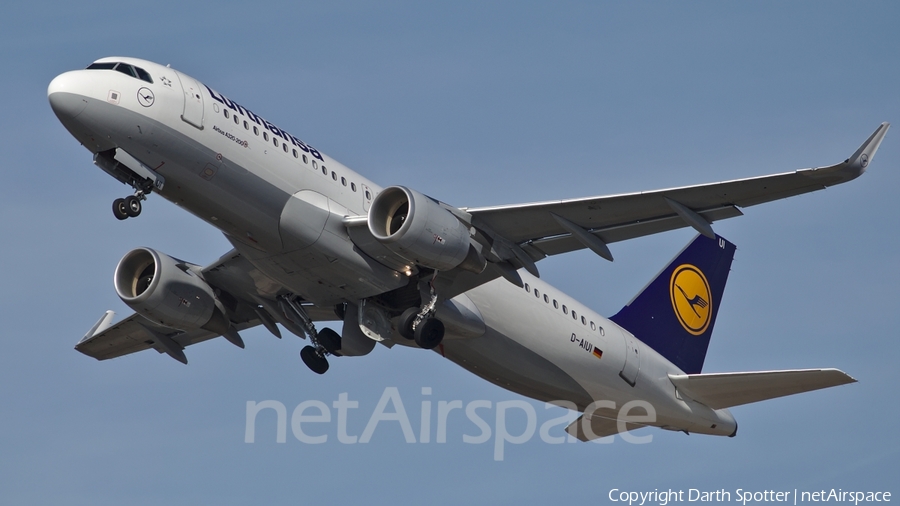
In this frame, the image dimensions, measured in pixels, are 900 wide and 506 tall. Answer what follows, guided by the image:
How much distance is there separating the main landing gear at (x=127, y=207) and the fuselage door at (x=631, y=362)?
14.2 m

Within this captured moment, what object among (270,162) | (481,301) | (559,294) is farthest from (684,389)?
(270,162)

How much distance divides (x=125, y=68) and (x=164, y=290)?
6.70m

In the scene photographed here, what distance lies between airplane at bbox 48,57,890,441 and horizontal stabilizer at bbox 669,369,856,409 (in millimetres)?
45

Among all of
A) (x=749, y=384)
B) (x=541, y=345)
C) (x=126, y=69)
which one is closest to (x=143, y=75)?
(x=126, y=69)

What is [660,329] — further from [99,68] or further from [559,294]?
[99,68]

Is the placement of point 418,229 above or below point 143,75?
below

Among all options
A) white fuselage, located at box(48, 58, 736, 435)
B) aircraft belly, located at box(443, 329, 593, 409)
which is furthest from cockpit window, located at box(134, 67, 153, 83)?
aircraft belly, located at box(443, 329, 593, 409)

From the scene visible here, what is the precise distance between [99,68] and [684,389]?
18246mm

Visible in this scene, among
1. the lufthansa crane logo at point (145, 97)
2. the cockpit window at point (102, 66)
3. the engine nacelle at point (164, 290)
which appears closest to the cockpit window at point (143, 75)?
the lufthansa crane logo at point (145, 97)

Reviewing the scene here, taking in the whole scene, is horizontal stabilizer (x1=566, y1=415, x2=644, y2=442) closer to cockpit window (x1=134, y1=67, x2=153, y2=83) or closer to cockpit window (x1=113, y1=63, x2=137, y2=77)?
cockpit window (x1=134, y1=67, x2=153, y2=83)

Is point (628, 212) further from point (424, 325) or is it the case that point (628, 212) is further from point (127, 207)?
point (127, 207)

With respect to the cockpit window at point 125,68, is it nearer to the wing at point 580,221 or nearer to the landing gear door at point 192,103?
the landing gear door at point 192,103

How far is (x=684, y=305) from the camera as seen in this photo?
37.8 metres

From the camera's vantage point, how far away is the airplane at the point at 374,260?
2645 cm
